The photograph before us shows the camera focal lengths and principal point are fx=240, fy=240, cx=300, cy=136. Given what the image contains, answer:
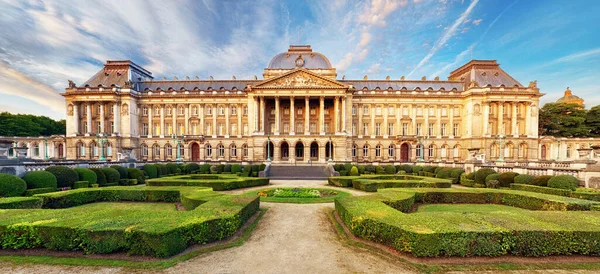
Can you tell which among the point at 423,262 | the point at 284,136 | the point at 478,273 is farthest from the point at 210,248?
the point at 284,136

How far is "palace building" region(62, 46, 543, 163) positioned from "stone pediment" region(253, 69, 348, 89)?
6.65 ft

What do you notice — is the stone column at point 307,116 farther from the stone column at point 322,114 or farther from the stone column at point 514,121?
the stone column at point 514,121

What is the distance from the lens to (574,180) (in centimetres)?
1512

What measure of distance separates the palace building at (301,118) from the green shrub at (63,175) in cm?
2686

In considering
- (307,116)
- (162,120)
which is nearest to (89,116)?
(162,120)

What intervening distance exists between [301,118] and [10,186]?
126ft

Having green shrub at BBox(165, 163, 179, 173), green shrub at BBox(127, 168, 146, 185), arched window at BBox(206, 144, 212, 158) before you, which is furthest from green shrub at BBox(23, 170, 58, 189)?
arched window at BBox(206, 144, 212, 158)

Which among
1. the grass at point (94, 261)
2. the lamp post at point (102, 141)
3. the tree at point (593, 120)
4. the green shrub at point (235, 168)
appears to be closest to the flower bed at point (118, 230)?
the grass at point (94, 261)

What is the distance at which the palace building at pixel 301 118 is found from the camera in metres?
44.3

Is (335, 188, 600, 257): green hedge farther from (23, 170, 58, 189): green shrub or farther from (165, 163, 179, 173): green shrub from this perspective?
(165, 163, 179, 173): green shrub

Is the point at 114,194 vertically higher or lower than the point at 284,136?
lower

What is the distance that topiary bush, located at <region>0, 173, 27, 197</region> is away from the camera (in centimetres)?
1262

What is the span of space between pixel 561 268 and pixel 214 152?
154 ft

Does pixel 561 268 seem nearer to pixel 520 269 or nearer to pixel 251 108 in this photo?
pixel 520 269
